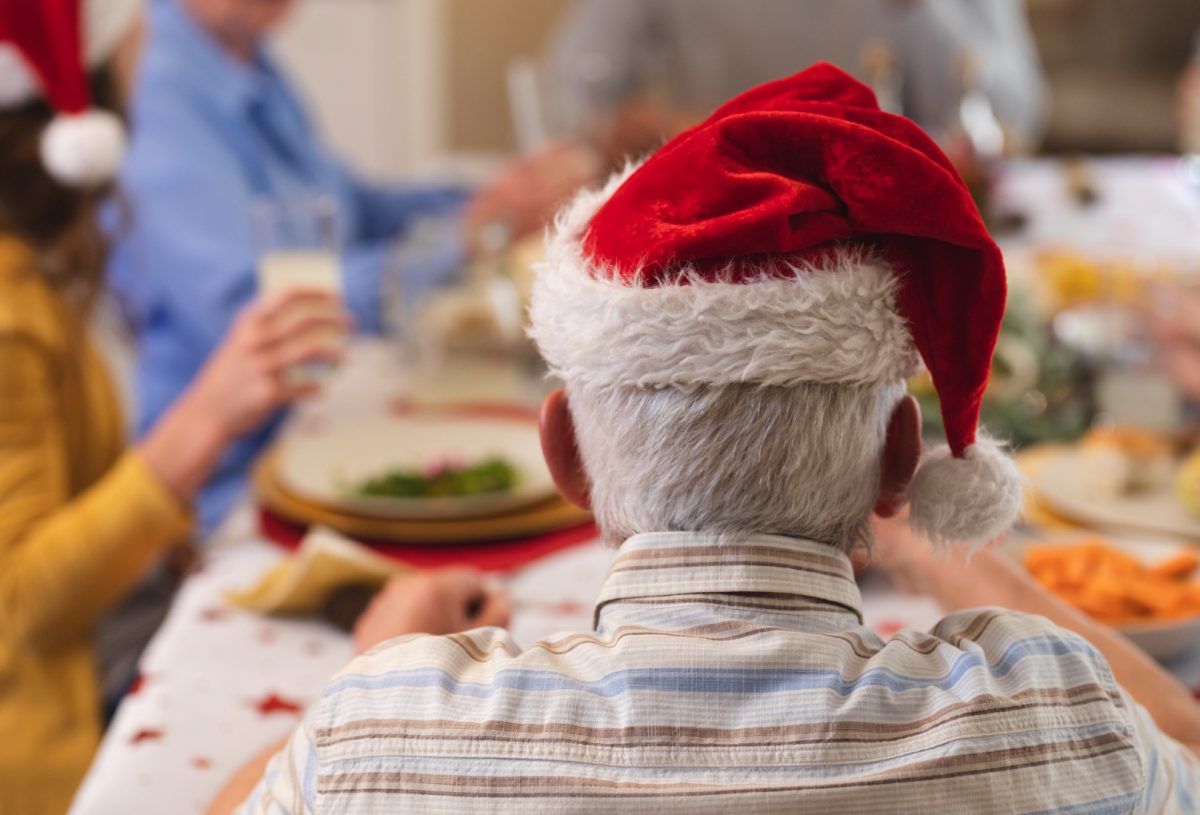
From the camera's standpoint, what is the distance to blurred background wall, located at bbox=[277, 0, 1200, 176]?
14.9ft

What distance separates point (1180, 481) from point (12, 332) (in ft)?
3.63

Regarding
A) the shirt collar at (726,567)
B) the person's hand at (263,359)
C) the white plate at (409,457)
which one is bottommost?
the white plate at (409,457)

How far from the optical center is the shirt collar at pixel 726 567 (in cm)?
58

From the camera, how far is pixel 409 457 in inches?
51.8

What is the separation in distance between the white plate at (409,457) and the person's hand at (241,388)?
0.07 metres

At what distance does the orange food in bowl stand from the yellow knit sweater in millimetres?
795

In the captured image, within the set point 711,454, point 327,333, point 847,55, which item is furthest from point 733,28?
point 711,454

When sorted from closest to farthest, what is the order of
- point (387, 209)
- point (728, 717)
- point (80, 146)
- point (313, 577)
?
point (728, 717), point (313, 577), point (80, 146), point (387, 209)

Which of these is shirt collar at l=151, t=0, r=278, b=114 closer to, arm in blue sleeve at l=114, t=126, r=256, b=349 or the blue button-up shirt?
the blue button-up shirt

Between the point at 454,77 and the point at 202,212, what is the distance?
10.2 ft

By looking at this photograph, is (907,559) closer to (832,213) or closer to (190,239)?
(832,213)

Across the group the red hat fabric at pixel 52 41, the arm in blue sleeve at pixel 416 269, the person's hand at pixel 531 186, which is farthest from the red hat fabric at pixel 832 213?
the person's hand at pixel 531 186

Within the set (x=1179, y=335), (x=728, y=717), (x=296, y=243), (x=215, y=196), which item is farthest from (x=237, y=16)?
(x=728, y=717)

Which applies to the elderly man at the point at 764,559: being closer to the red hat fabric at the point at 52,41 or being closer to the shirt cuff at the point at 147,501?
the shirt cuff at the point at 147,501
